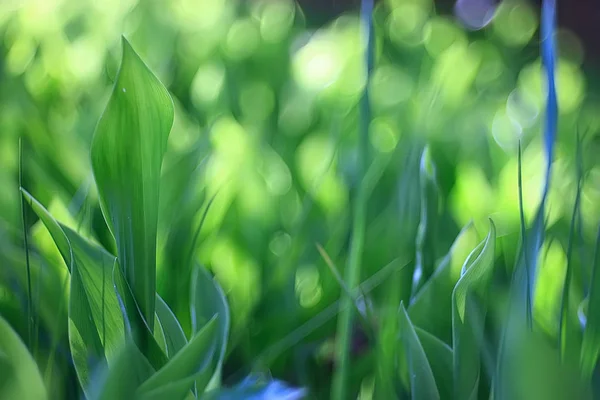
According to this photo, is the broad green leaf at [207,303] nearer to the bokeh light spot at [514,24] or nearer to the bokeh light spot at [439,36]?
the bokeh light spot at [439,36]

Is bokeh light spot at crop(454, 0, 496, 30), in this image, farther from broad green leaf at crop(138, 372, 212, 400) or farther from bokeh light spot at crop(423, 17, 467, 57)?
broad green leaf at crop(138, 372, 212, 400)

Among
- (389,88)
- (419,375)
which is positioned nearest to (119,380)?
(419,375)

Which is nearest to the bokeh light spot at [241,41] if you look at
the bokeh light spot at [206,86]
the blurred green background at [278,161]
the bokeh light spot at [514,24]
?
the blurred green background at [278,161]

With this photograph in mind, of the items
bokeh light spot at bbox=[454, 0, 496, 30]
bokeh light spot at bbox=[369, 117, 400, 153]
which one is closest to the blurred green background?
bokeh light spot at bbox=[369, 117, 400, 153]

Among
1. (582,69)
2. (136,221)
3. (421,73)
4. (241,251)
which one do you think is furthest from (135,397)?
(582,69)

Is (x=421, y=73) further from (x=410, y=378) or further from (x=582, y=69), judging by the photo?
(x=410, y=378)

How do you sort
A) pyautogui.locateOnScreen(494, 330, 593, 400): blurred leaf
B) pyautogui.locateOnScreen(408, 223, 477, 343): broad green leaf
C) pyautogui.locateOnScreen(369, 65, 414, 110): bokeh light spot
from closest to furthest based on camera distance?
pyautogui.locateOnScreen(494, 330, 593, 400): blurred leaf < pyautogui.locateOnScreen(408, 223, 477, 343): broad green leaf < pyautogui.locateOnScreen(369, 65, 414, 110): bokeh light spot

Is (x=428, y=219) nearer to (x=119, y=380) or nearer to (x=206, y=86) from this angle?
(x=119, y=380)
